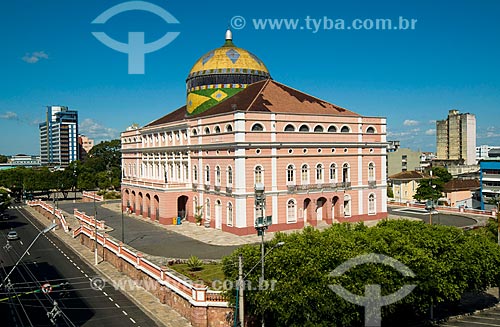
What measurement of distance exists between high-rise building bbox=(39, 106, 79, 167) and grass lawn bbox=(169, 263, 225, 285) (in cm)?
15230

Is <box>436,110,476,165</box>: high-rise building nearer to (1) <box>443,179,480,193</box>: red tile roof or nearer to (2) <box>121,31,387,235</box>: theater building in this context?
(1) <box>443,179,480,193</box>: red tile roof

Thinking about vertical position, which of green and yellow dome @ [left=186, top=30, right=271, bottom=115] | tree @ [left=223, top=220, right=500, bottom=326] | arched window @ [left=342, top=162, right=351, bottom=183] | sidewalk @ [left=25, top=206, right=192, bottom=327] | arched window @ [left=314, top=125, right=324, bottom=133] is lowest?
sidewalk @ [left=25, top=206, right=192, bottom=327]

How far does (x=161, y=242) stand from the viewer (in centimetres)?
4356

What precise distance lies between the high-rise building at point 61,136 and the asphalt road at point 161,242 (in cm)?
12773

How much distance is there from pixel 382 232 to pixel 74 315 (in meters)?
18.2

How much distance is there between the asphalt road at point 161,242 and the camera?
1534 inches

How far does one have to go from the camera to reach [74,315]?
91.9 feet

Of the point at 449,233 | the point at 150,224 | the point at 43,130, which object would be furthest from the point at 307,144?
the point at 43,130

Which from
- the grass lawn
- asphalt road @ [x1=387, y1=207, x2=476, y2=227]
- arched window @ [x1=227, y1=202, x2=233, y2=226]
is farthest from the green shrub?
asphalt road @ [x1=387, y1=207, x2=476, y2=227]

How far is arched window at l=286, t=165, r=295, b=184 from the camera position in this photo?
4881cm

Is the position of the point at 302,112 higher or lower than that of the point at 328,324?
higher

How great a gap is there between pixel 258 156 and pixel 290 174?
427 cm

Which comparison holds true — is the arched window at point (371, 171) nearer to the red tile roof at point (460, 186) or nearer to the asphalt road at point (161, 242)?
the asphalt road at point (161, 242)

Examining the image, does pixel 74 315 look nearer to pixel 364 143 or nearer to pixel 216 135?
pixel 216 135
